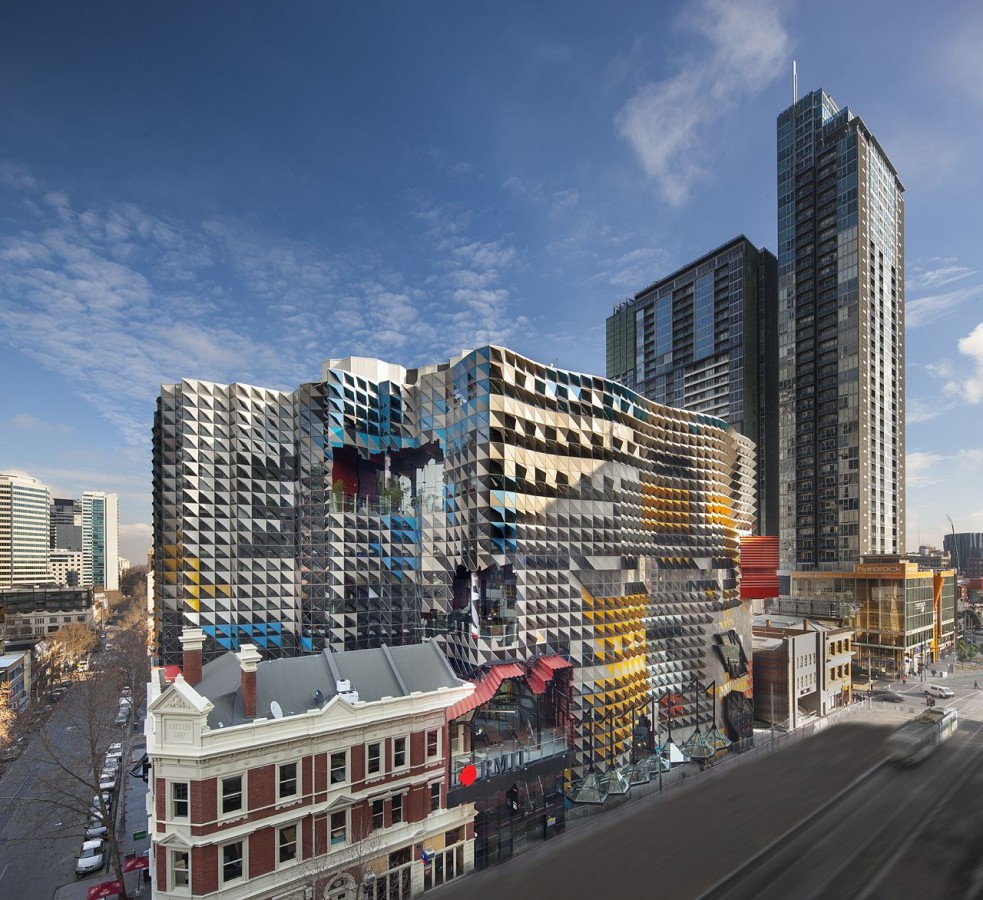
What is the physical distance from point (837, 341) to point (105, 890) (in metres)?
119

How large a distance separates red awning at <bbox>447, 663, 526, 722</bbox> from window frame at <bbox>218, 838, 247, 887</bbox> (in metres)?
11.3

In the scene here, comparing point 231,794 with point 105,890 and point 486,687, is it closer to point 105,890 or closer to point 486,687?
point 486,687

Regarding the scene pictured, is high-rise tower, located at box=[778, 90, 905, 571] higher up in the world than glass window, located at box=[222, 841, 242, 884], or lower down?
higher up

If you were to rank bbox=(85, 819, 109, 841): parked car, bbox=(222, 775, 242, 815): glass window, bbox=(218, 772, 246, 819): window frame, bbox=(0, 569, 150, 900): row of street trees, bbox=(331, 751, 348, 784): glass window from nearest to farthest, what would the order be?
bbox=(218, 772, 246, 819): window frame, bbox=(222, 775, 242, 815): glass window, bbox=(331, 751, 348, 784): glass window, bbox=(0, 569, 150, 900): row of street trees, bbox=(85, 819, 109, 841): parked car

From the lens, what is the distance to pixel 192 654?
27484 mm

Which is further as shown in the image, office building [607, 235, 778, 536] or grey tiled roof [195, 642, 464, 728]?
office building [607, 235, 778, 536]

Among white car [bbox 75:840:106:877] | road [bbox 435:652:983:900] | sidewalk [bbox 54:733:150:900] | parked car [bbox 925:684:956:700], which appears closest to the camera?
road [bbox 435:652:983:900]

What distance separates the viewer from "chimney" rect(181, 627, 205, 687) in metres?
26.8

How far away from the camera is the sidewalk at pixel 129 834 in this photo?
33094mm

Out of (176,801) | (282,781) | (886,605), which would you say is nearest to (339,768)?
(282,781)

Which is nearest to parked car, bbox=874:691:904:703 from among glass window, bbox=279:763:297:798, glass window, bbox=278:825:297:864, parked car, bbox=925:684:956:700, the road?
parked car, bbox=925:684:956:700

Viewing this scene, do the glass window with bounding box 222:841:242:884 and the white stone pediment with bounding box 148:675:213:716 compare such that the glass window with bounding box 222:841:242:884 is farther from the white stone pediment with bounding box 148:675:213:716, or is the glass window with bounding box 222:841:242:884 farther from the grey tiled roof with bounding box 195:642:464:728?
the white stone pediment with bounding box 148:675:213:716

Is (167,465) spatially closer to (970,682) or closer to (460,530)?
(460,530)

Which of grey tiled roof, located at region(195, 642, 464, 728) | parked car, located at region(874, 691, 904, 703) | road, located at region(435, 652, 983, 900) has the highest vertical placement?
road, located at region(435, 652, 983, 900)
